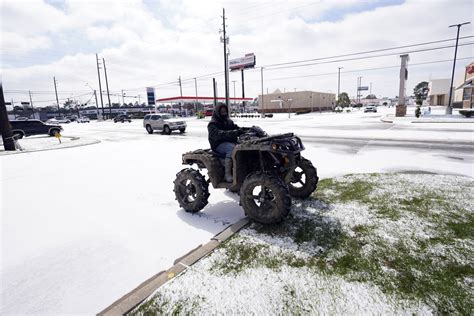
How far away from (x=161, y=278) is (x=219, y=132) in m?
2.26

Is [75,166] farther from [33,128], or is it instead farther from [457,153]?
[33,128]

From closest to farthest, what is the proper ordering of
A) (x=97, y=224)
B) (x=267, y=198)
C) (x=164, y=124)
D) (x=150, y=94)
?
(x=267, y=198) < (x=97, y=224) < (x=164, y=124) < (x=150, y=94)

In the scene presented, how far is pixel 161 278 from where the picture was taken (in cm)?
259

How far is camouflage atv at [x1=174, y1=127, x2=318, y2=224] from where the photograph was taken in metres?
3.41

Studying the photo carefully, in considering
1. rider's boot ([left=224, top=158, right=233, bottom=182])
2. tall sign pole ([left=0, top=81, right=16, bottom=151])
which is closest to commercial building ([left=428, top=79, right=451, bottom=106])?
rider's boot ([left=224, top=158, right=233, bottom=182])

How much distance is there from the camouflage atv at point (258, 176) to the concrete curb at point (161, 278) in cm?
58

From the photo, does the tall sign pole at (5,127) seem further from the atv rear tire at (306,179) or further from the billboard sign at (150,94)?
the billboard sign at (150,94)

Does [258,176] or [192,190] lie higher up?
[258,176]

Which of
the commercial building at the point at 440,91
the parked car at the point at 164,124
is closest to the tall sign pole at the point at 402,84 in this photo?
the parked car at the point at 164,124

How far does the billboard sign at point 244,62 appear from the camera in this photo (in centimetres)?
5941

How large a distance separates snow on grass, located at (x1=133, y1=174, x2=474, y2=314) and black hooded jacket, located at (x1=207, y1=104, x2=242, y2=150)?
1.47 meters

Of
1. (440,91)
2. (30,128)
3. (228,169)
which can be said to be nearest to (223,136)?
(228,169)

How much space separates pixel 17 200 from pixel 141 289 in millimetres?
4737

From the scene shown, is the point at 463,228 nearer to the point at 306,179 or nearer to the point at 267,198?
the point at 306,179
